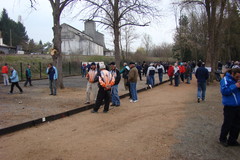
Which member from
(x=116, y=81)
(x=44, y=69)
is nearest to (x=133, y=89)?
(x=116, y=81)

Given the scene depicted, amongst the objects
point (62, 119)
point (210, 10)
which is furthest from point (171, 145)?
point (210, 10)

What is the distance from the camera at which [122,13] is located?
18609mm

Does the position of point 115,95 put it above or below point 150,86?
above

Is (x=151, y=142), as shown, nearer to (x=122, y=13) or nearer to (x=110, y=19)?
(x=122, y=13)

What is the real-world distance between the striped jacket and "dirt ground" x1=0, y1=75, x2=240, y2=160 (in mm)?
1027

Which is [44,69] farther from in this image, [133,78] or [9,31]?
[9,31]

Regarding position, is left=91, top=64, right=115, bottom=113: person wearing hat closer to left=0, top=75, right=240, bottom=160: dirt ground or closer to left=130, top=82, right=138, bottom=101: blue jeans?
left=0, top=75, right=240, bottom=160: dirt ground

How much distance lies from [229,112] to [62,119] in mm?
5409

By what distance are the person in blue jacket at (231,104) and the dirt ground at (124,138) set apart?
12.7 inches

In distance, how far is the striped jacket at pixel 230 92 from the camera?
495cm

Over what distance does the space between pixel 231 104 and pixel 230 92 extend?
0.88 feet

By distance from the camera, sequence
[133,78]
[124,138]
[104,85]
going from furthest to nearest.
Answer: [133,78] → [104,85] → [124,138]

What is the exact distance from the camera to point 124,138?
226 inches

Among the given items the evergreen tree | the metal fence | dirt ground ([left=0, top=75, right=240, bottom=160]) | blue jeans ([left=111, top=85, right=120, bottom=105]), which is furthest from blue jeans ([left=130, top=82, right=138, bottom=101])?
the evergreen tree
